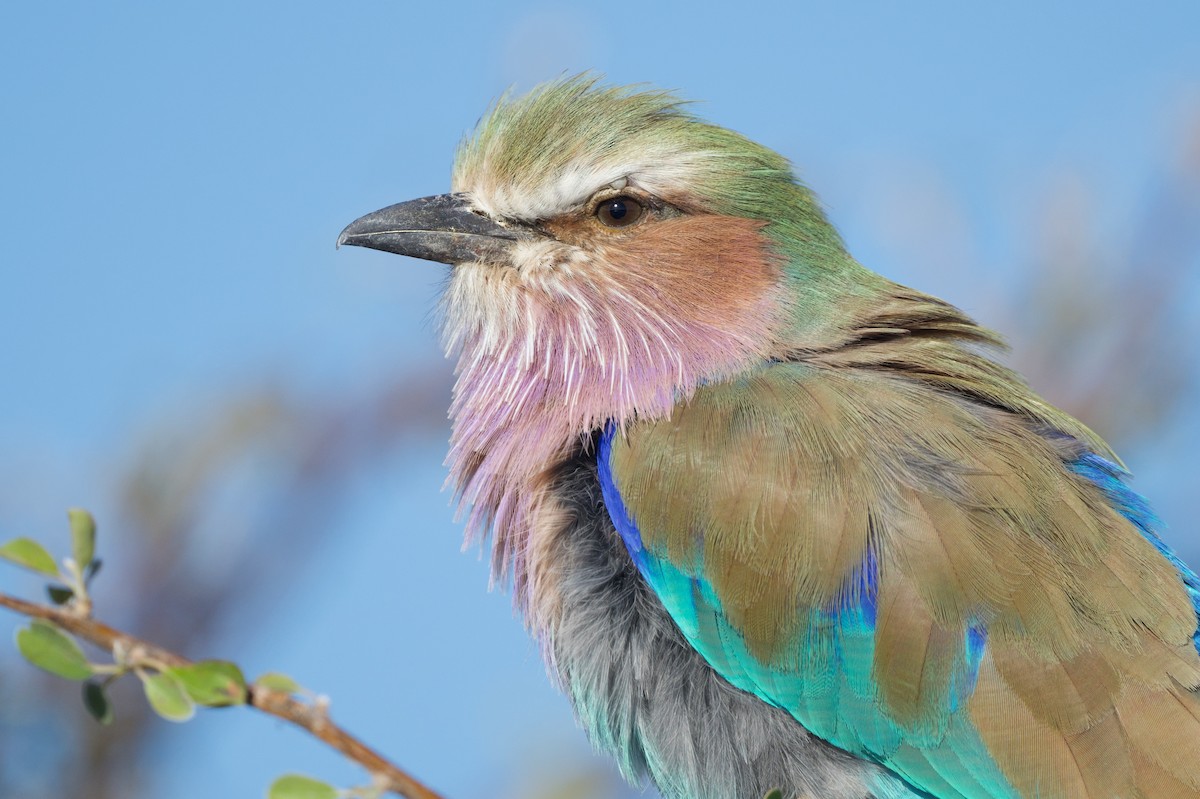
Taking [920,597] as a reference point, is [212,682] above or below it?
above

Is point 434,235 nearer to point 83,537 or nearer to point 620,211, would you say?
point 620,211

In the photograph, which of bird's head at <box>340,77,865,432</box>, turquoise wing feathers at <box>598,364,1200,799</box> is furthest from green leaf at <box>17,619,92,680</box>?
bird's head at <box>340,77,865,432</box>

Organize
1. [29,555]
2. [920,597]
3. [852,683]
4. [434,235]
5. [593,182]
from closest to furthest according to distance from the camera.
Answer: [29,555], [920,597], [852,683], [593,182], [434,235]

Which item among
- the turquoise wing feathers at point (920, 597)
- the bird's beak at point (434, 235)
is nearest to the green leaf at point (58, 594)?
the turquoise wing feathers at point (920, 597)

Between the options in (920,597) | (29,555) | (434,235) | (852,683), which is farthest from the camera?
(434,235)

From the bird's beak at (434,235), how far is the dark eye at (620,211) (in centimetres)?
30

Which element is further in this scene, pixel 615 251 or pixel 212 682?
pixel 615 251

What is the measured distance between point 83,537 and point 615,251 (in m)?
2.52

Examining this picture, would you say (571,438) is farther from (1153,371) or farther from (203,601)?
(1153,371)

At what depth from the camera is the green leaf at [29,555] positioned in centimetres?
175

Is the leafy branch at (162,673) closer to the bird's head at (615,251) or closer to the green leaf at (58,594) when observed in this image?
the green leaf at (58,594)

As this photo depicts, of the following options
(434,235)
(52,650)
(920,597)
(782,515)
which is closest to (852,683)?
(920,597)

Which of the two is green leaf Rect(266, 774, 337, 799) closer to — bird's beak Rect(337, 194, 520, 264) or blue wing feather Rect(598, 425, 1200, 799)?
blue wing feather Rect(598, 425, 1200, 799)

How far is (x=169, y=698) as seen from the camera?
1696 millimetres
